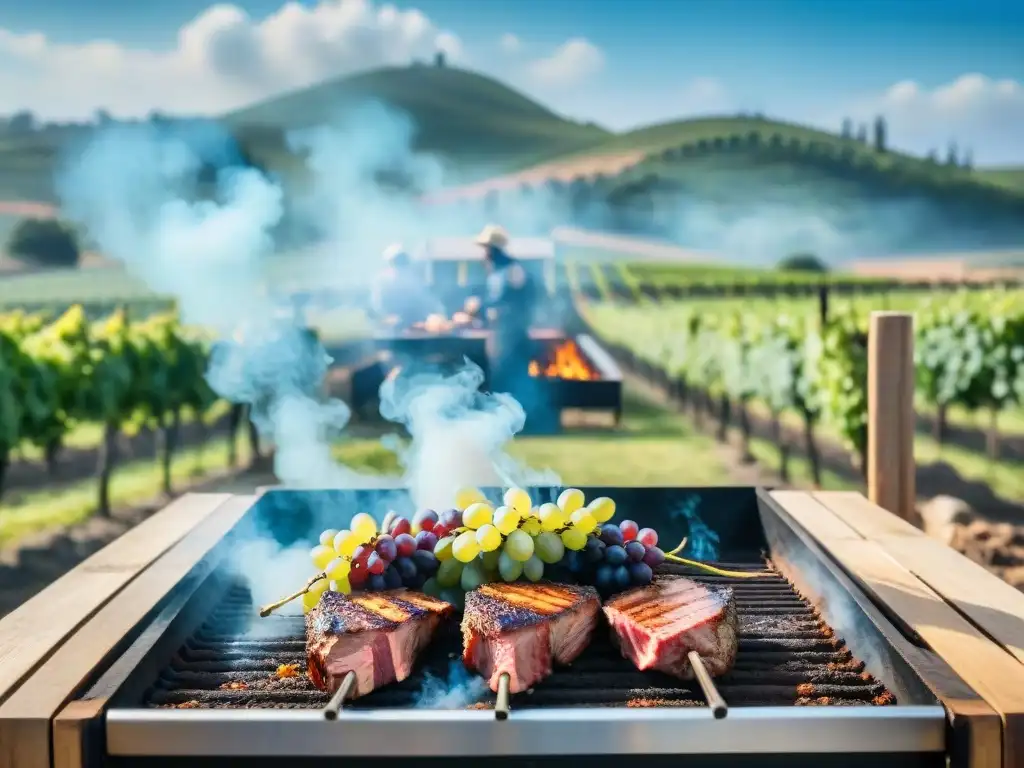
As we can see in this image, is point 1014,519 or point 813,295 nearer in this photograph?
point 1014,519

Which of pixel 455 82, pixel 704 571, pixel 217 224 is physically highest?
pixel 455 82

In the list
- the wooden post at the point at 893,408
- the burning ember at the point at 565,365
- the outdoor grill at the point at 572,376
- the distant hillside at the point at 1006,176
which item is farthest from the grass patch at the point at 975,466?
the distant hillside at the point at 1006,176

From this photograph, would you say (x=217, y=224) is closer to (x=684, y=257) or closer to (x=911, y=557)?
(x=911, y=557)

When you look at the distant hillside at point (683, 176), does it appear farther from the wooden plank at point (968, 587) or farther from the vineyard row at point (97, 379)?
the wooden plank at point (968, 587)

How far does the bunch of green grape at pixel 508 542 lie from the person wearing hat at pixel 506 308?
5982 millimetres

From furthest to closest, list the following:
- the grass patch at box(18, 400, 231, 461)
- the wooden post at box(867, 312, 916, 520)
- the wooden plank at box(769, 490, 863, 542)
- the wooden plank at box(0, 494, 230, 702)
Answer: the grass patch at box(18, 400, 231, 461)
the wooden post at box(867, 312, 916, 520)
the wooden plank at box(769, 490, 863, 542)
the wooden plank at box(0, 494, 230, 702)

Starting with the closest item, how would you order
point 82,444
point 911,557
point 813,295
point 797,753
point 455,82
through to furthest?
point 797,753 → point 911,557 → point 82,444 → point 813,295 → point 455,82

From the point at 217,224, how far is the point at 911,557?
3.88 metres

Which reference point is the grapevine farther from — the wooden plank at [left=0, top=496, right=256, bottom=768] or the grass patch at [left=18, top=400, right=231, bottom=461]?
the grass patch at [left=18, top=400, right=231, bottom=461]

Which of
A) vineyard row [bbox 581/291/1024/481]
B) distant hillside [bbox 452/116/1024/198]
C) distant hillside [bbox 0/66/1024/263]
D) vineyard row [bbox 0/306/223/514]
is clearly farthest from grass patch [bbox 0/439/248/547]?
distant hillside [bbox 452/116/1024/198]

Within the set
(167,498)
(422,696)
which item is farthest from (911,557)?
(167,498)

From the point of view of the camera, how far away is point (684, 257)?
1916 centimetres

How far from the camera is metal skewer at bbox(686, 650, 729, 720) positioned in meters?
1.19

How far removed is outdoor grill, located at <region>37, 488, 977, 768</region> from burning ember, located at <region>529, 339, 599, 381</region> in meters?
6.52
